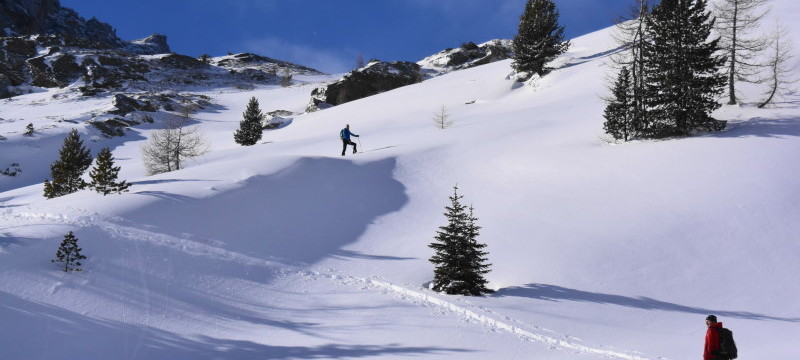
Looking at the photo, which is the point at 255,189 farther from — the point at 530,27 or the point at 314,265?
the point at 530,27

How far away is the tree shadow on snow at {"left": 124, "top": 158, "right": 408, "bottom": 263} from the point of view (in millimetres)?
14453

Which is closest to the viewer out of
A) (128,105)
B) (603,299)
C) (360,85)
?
(603,299)

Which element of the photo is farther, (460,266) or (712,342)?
(460,266)

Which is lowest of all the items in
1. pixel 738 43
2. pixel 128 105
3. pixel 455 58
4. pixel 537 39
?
pixel 738 43

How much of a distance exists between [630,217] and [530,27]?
108ft

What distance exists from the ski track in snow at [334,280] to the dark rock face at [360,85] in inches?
1922

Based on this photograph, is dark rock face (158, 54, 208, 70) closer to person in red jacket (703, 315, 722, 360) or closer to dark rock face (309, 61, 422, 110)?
dark rock face (309, 61, 422, 110)

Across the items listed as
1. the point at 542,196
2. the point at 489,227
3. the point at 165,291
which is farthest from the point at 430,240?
the point at 165,291

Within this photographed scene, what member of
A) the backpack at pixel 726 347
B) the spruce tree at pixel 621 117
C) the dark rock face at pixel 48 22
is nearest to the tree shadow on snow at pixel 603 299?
the backpack at pixel 726 347

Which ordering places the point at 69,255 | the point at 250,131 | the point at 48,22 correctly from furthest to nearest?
the point at 48,22, the point at 250,131, the point at 69,255

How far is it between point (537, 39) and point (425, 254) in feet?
115

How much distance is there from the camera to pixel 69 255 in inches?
438

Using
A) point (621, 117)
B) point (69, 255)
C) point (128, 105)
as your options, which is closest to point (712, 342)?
point (69, 255)

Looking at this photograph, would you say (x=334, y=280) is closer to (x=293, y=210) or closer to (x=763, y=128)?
(x=293, y=210)
